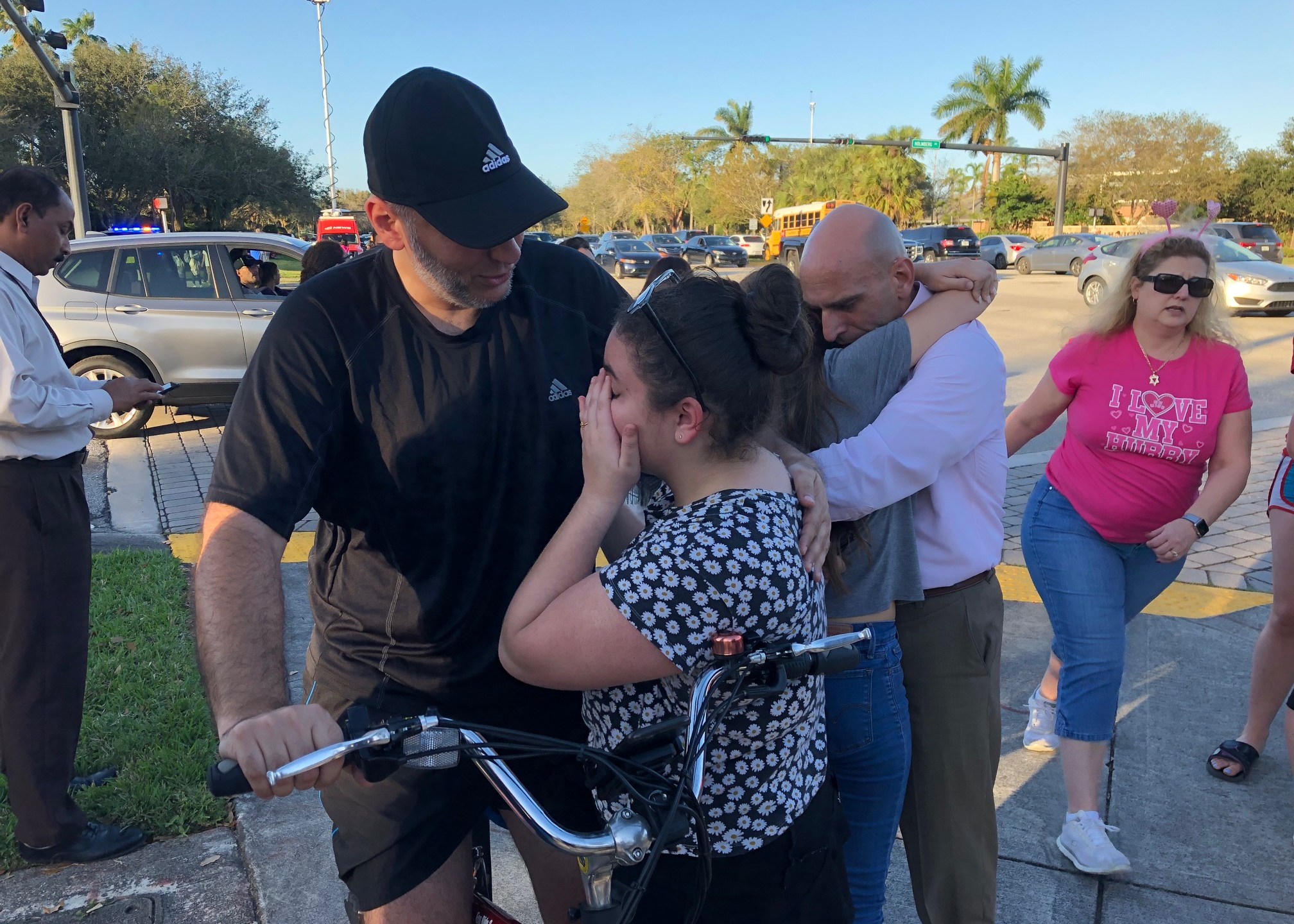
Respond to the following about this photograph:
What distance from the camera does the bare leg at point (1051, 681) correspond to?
3.95m

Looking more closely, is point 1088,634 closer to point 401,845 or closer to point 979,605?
point 979,605

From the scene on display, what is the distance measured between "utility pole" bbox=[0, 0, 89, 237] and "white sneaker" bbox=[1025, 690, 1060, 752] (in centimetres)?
1382

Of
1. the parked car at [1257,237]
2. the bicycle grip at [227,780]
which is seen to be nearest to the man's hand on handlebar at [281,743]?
the bicycle grip at [227,780]

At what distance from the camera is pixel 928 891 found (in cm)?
242

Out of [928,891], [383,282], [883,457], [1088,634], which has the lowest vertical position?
[928,891]

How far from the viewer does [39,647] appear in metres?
3.14

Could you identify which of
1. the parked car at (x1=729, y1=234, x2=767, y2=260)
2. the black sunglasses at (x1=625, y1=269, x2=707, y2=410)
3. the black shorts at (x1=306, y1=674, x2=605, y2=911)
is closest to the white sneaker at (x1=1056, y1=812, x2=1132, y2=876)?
the black shorts at (x1=306, y1=674, x2=605, y2=911)

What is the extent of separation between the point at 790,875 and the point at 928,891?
91 centimetres

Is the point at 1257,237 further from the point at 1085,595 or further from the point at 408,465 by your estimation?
the point at 408,465

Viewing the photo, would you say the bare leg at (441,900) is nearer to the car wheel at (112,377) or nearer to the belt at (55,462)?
the belt at (55,462)

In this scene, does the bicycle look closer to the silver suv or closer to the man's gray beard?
the man's gray beard

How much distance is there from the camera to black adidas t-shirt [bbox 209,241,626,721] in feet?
5.94

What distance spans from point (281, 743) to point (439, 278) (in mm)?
908

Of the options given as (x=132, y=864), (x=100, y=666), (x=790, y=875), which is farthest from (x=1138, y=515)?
(x=100, y=666)
